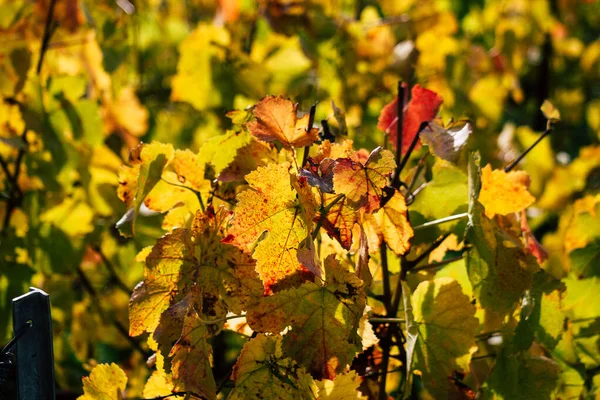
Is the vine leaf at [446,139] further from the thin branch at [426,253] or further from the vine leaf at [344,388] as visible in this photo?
the vine leaf at [344,388]

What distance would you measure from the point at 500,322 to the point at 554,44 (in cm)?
290

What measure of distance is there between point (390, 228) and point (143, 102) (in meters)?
1.76

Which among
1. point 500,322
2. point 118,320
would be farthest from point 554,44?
point 500,322

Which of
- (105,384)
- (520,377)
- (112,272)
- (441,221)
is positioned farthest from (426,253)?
(112,272)

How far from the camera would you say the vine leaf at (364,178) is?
0.76 m

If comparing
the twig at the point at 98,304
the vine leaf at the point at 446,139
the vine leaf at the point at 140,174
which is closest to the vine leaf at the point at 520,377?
the vine leaf at the point at 446,139

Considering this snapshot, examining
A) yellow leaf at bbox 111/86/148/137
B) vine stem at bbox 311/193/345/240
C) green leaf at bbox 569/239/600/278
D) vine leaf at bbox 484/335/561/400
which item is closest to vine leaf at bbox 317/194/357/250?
vine stem at bbox 311/193/345/240

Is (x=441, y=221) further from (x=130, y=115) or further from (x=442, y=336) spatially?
(x=130, y=115)

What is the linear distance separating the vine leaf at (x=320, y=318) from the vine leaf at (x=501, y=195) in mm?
299

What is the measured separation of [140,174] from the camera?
0.92 m

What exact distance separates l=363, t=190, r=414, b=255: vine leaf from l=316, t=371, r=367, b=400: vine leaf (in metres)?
0.14

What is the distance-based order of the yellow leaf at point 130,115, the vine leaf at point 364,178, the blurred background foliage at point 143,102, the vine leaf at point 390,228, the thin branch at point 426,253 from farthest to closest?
1. the yellow leaf at point 130,115
2. the blurred background foliage at point 143,102
3. the thin branch at point 426,253
4. the vine leaf at point 390,228
5. the vine leaf at point 364,178

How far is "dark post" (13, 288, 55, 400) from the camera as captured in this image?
0.79 metres

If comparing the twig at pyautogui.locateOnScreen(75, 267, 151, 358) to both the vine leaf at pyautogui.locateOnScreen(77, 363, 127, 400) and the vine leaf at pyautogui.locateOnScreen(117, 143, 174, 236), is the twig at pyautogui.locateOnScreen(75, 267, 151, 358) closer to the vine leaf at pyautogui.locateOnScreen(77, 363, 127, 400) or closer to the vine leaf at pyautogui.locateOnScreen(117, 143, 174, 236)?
the vine leaf at pyautogui.locateOnScreen(117, 143, 174, 236)
